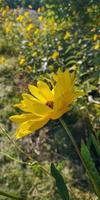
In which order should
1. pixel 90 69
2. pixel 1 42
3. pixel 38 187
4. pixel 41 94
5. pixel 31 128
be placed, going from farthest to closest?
pixel 1 42 → pixel 90 69 → pixel 38 187 → pixel 41 94 → pixel 31 128

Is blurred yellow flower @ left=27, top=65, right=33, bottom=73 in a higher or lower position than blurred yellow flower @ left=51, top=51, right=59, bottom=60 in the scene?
higher

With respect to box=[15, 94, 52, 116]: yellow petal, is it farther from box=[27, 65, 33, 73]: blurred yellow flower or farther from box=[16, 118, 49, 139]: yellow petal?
box=[27, 65, 33, 73]: blurred yellow flower

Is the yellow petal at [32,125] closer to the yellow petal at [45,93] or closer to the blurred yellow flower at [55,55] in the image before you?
the yellow petal at [45,93]

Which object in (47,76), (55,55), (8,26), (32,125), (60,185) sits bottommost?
(60,185)

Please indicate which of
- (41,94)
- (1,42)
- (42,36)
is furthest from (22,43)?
(41,94)

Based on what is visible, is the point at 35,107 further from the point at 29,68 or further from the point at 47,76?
the point at 29,68

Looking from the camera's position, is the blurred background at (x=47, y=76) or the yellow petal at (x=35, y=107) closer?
the yellow petal at (x=35, y=107)

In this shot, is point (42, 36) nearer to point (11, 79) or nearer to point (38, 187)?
point (11, 79)

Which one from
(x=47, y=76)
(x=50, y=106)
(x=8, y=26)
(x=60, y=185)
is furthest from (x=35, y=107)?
(x=8, y=26)

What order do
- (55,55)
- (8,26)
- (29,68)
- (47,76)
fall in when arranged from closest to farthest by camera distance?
(47,76) < (55,55) < (29,68) < (8,26)

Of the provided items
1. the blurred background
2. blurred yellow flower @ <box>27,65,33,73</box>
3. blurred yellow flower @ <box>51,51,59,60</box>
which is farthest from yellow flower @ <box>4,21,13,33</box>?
blurred yellow flower @ <box>51,51,59,60</box>

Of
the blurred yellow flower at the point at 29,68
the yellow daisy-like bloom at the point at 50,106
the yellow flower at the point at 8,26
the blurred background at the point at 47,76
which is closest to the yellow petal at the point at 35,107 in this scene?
the yellow daisy-like bloom at the point at 50,106
